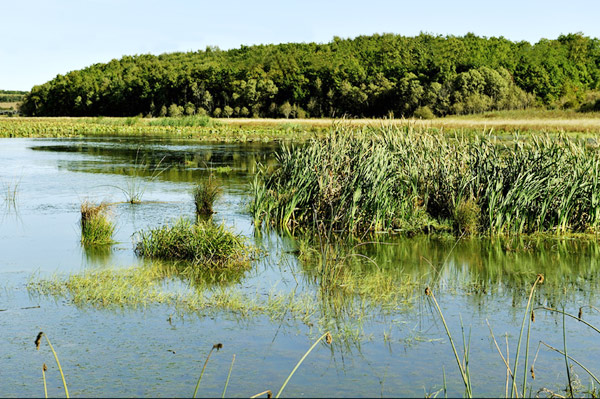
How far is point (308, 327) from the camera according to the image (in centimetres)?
600

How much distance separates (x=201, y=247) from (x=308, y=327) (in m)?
2.62

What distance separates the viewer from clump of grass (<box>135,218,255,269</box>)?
821cm

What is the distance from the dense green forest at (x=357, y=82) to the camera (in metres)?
66.4

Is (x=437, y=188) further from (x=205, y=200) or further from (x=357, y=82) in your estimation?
(x=357, y=82)

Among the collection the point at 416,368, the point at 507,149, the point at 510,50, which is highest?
the point at 510,50

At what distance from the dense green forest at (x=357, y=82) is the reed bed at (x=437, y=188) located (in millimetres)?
47532

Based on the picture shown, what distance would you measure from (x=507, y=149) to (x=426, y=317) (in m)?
5.32

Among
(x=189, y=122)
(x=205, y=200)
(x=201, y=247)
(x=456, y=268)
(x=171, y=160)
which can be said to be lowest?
(x=456, y=268)

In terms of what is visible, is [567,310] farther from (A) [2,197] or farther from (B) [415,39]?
(B) [415,39]

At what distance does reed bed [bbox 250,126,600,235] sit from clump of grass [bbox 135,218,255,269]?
233 cm

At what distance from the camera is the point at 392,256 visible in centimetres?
916

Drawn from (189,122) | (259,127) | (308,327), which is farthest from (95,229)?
(189,122)

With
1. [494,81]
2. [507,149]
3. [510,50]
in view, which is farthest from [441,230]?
[510,50]

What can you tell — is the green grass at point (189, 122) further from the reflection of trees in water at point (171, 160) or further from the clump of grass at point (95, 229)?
the clump of grass at point (95, 229)
